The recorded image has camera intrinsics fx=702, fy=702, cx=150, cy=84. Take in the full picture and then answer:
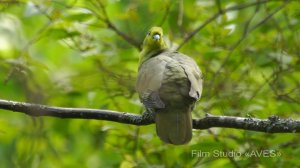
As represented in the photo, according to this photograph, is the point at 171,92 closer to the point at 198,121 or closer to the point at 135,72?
the point at 198,121

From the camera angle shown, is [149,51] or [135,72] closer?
[135,72]

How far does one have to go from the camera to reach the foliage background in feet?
16.1

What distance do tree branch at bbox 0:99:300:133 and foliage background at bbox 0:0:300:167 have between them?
19cm

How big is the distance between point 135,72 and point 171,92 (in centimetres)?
105

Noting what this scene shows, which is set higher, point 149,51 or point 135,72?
point 149,51

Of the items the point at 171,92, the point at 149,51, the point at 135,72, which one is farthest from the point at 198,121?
the point at 149,51

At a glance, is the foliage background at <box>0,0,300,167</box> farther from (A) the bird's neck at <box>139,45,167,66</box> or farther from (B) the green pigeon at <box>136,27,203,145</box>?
→ (B) the green pigeon at <box>136,27,203,145</box>

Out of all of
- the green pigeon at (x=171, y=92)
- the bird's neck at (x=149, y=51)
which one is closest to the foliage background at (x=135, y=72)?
the bird's neck at (x=149, y=51)

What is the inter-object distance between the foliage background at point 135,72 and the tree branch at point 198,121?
0.19m

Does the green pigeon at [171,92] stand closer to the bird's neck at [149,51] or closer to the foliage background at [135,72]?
the foliage background at [135,72]

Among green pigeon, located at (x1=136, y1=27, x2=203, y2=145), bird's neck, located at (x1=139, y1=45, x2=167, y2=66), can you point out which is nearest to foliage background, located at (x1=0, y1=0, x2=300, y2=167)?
bird's neck, located at (x1=139, y1=45, x2=167, y2=66)

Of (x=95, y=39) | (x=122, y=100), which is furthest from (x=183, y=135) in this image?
(x=95, y=39)

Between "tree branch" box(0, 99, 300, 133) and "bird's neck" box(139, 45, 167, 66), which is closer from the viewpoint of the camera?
"tree branch" box(0, 99, 300, 133)

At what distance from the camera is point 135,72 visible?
5488mm
